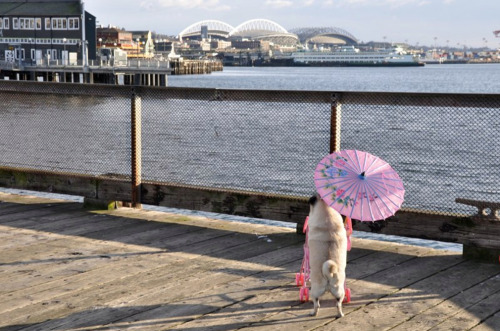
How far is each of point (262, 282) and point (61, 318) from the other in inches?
64.4

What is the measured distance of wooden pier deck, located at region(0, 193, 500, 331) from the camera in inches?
200

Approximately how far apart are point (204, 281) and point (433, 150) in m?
26.5

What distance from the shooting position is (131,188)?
8375mm

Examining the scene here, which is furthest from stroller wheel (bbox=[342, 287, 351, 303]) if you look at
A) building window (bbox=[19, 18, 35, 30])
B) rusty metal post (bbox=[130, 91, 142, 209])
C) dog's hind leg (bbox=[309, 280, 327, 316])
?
building window (bbox=[19, 18, 35, 30])

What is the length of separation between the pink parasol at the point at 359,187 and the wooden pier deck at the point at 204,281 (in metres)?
0.74

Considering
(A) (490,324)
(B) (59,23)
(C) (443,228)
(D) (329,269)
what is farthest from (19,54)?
(A) (490,324)

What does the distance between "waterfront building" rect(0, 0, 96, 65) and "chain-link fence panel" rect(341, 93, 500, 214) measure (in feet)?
207

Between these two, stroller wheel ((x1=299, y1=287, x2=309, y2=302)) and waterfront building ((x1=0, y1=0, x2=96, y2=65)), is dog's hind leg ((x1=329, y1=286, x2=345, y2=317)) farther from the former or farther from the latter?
waterfront building ((x1=0, y1=0, x2=96, y2=65))

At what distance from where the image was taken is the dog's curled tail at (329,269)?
199 inches

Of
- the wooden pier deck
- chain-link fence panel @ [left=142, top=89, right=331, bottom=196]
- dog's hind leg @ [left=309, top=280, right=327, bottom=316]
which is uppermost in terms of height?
dog's hind leg @ [left=309, top=280, right=327, bottom=316]

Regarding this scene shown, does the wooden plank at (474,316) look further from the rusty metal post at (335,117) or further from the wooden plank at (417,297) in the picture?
the rusty metal post at (335,117)

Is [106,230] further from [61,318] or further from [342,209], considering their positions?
[342,209]

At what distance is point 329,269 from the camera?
507cm

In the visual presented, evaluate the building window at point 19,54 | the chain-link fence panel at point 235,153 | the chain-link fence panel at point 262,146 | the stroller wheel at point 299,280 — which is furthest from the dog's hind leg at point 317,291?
the building window at point 19,54
